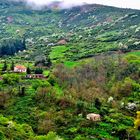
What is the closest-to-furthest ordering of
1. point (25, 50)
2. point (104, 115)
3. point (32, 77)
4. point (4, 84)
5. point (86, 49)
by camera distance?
point (104, 115) → point (4, 84) → point (32, 77) → point (86, 49) → point (25, 50)

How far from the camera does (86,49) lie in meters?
185

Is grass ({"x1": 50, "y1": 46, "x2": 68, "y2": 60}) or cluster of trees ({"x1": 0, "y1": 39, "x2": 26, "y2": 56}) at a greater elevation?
cluster of trees ({"x1": 0, "y1": 39, "x2": 26, "y2": 56})

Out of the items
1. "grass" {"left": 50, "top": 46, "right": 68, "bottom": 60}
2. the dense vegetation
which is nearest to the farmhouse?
the dense vegetation

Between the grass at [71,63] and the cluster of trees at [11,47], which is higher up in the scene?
the cluster of trees at [11,47]

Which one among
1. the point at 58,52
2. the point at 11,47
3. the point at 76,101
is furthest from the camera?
the point at 11,47

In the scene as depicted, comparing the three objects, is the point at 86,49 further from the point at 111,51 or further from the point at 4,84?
the point at 4,84

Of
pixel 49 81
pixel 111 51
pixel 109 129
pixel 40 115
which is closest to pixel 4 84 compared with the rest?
pixel 49 81

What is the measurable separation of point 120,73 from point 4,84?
109 feet

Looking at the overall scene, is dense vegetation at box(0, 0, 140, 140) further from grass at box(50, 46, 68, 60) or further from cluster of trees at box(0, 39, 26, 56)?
cluster of trees at box(0, 39, 26, 56)

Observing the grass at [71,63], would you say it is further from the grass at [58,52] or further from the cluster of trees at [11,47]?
the cluster of trees at [11,47]

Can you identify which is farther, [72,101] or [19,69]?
[19,69]

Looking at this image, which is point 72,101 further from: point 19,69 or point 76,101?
point 19,69

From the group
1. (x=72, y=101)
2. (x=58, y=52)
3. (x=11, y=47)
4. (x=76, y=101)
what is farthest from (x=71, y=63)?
(x=72, y=101)

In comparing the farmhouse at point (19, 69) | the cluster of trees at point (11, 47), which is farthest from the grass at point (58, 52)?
the farmhouse at point (19, 69)
